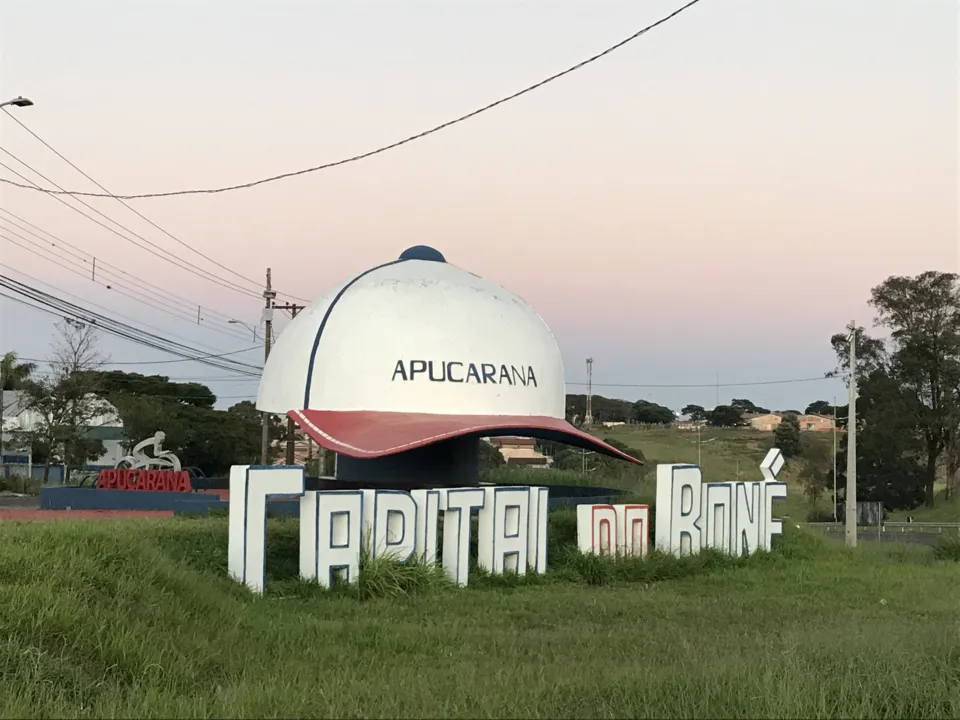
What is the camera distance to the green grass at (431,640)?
19.4 feet

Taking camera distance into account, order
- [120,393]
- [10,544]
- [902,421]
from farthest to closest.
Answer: [120,393] → [902,421] → [10,544]

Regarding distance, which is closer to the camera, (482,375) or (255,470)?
(255,470)

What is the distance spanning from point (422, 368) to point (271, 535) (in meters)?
4.16

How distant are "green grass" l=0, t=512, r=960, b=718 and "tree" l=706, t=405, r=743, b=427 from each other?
95646mm

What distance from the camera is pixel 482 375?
16.0 m

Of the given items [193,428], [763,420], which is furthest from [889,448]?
[763,420]

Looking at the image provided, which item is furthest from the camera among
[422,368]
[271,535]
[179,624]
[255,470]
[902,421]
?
[902,421]

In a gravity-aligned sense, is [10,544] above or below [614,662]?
above

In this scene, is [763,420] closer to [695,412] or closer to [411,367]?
[695,412]

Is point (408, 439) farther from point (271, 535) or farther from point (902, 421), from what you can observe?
point (902, 421)

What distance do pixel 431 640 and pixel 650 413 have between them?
103m

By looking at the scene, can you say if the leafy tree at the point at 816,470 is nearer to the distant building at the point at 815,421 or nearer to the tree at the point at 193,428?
the tree at the point at 193,428

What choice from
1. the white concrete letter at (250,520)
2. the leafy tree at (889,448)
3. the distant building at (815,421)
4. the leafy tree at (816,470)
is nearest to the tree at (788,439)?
the leafy tree at (816,470)

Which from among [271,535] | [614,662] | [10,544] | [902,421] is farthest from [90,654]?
[902,421]
